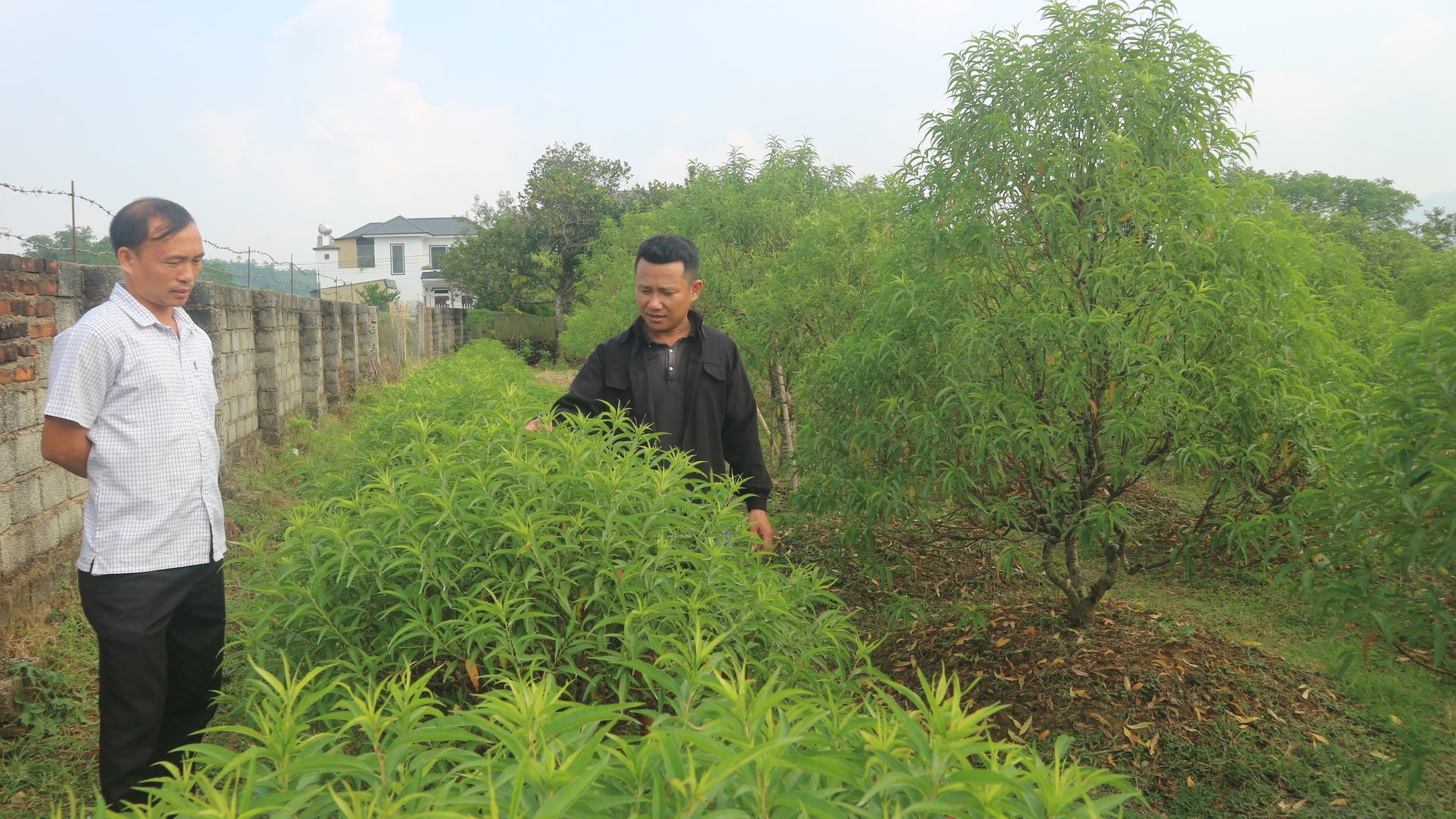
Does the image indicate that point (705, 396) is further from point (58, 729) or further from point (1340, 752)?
point (1340, 752)

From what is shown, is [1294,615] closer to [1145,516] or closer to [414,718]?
[1145,516]

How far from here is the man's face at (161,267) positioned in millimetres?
2881

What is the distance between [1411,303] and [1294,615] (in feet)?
16.5

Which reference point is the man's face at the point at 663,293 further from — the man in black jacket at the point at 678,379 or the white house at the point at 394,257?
the white house at the point at 394,257

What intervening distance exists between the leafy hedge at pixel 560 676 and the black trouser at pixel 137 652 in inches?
8.7

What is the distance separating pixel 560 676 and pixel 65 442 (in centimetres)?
180

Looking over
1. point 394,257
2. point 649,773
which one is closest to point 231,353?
point 649,773

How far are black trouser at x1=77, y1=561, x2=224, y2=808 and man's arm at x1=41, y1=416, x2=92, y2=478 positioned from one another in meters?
0.34

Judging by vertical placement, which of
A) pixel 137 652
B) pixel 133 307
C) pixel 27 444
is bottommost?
pixel 137 652

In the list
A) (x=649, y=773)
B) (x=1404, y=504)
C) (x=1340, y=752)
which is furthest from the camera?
(x=1340, y=752)

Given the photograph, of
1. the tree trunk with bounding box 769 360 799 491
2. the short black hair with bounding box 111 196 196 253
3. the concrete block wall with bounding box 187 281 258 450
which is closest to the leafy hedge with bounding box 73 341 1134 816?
the short black hair with bounding box 111 196 196 253

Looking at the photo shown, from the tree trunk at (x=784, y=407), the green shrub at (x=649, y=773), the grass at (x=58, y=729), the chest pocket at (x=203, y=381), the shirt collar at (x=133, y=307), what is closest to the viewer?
the green shrub at (x=649, y=773)

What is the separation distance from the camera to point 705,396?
3834 mm

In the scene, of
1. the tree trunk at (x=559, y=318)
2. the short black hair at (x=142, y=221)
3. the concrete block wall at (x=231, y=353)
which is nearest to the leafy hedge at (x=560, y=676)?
the short black hair at (x=142, y=221)
